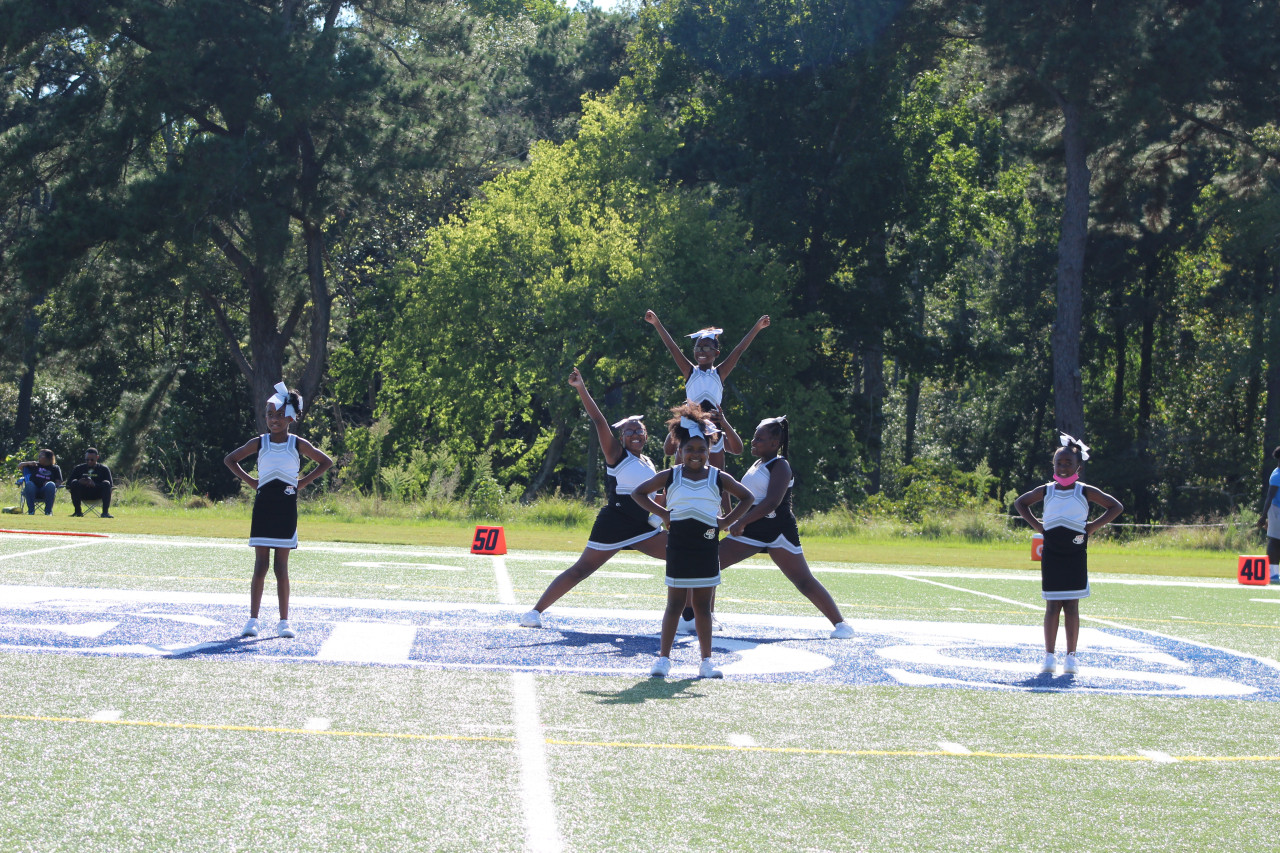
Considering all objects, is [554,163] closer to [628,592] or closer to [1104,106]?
[1104,106]

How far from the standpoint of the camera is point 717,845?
199 inches

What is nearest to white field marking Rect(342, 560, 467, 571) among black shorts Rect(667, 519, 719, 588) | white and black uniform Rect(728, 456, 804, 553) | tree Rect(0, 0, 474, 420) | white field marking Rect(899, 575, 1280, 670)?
white field marking Rect(899, 575, 1280, 670)

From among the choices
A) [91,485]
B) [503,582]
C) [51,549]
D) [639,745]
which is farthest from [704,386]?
[91,485]

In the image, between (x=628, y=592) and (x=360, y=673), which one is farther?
(x=628, y=592)

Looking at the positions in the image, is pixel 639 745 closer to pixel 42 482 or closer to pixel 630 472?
pixel 630 472

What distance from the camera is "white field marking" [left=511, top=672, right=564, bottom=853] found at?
5.07 m

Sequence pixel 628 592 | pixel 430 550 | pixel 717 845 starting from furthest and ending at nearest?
pixel 430 550, pixel 628 592, pixel 717 845

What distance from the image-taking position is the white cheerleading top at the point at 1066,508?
30.8ft

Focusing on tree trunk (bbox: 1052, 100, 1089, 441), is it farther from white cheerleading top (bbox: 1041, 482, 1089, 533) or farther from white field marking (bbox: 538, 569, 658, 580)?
white cheerleading top (bbox: 1041, 482, 1089, 533)

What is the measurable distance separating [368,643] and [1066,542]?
16.6 ft

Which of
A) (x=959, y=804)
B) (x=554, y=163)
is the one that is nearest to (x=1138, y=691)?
(x=959, y=804)

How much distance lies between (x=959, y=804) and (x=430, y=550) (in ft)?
47.0

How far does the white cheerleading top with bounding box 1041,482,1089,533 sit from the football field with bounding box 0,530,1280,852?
1.07 m

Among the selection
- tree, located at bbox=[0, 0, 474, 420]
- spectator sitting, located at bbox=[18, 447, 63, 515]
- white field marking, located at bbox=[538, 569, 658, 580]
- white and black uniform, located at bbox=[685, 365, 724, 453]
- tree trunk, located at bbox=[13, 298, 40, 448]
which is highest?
tree, located at bbox=[0, 0, 474, 420]
